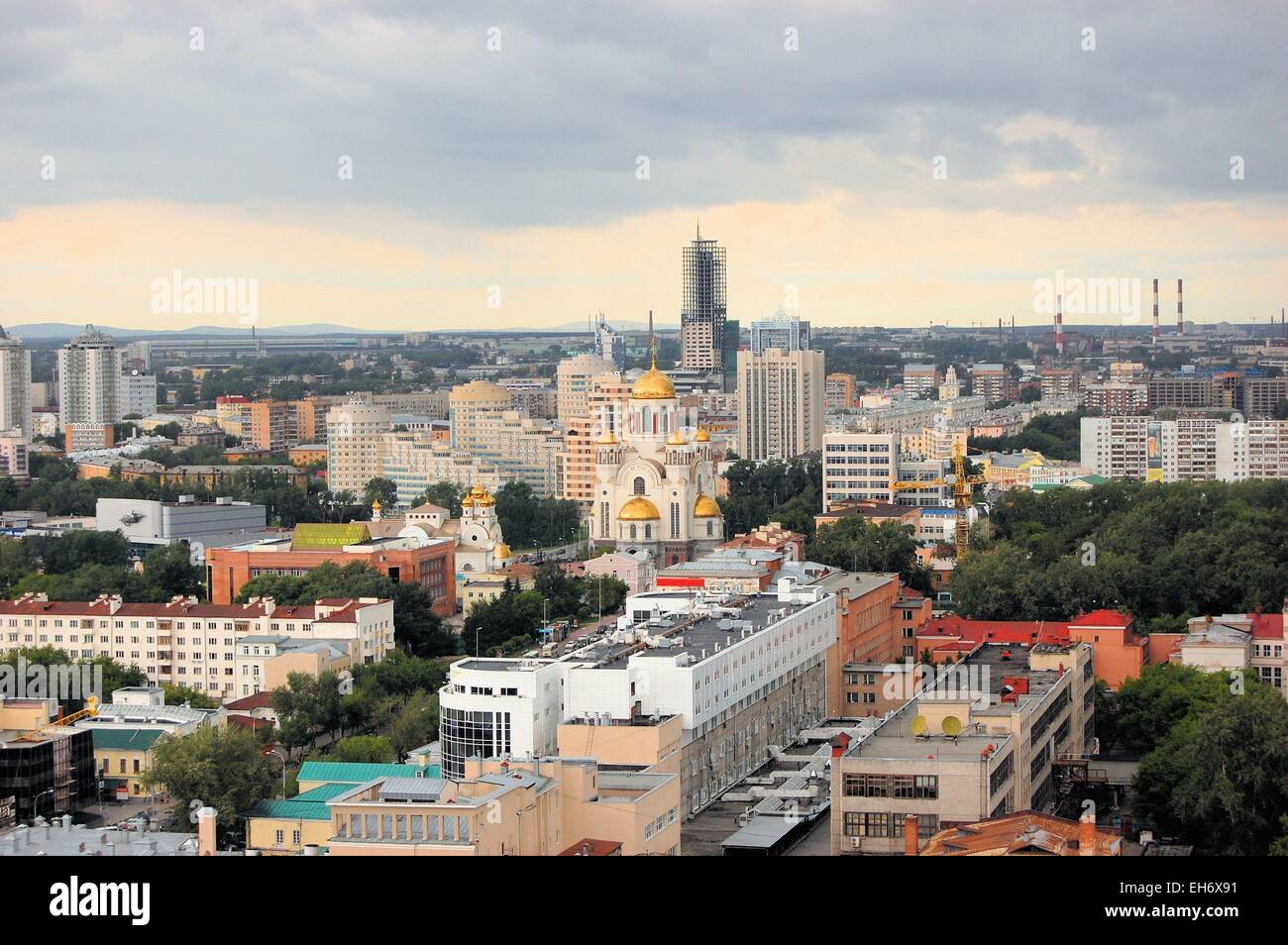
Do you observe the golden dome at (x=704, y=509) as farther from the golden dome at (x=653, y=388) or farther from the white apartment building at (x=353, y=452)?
the white apartment building at (x=353, y=452)

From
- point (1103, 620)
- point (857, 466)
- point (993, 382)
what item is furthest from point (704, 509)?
point (993, 382)

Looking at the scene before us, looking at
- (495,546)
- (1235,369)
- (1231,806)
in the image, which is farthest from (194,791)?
(1235,369)

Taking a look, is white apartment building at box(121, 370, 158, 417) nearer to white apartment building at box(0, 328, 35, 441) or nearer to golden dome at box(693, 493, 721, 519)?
white apartment building at box(0, 328, 35, 441)

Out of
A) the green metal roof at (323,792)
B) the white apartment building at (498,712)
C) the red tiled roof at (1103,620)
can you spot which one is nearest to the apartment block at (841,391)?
the red tiled roof at (1103,620)

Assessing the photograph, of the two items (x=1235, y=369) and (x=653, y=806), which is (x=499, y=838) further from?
(x=1235, y=369)

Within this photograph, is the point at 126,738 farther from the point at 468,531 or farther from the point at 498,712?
the point at 468,531
